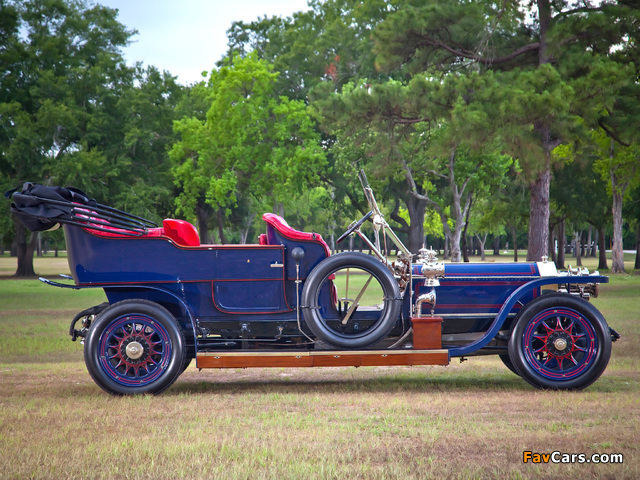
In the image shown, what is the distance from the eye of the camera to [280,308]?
22.5 ft

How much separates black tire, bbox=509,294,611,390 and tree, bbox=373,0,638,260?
11.1 meters

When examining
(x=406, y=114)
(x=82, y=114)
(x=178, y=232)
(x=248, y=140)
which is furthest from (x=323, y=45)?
(x=178, y=232)

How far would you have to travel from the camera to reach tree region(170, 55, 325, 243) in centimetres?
3528

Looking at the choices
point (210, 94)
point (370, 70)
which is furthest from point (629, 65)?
point (210, 94)

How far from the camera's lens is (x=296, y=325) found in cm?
695

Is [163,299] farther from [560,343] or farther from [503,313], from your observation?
[560,343]

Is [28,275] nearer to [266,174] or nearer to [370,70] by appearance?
[266,174]

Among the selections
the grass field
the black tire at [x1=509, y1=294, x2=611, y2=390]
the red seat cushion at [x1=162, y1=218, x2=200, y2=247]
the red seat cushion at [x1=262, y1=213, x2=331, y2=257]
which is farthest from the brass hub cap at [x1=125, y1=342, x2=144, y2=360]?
the black tire at [x1=509, y1=294, x2=611, y2=390]

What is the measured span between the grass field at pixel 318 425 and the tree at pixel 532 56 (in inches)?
396

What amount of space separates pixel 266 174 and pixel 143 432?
103ft

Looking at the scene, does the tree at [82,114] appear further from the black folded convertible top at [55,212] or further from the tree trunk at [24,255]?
the black folded convertible top at [55,212]

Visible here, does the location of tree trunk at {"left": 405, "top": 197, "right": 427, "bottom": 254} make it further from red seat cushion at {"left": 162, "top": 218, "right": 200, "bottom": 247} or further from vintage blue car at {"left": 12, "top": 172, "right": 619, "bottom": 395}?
red seat cushion at {"left": 162, "top": 218, "right": 200, "bottom": 247}

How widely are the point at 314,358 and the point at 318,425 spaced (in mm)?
1360

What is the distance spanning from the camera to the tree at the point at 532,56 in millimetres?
17328
